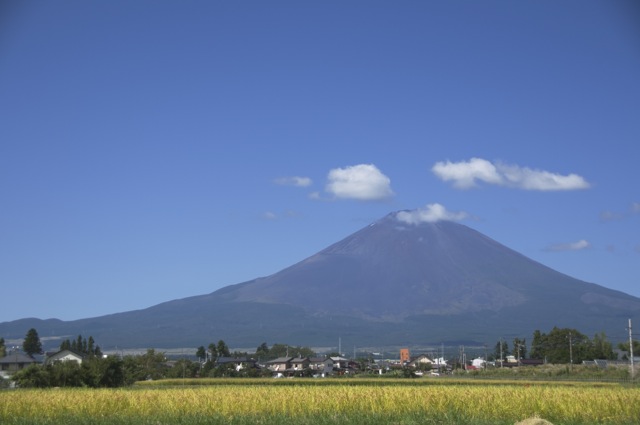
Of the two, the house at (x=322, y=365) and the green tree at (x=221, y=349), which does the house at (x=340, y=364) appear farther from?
the green tree at (x=221, y=349)

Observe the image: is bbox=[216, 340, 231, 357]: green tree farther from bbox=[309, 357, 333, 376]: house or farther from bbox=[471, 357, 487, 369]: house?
bbox=[471, 357, 487, 369]: house

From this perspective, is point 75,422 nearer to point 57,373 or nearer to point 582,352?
point 57,373

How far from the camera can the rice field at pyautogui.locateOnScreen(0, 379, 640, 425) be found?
85.5ft

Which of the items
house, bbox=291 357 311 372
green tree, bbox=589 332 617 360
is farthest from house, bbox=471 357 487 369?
house, bbox=291 357 311 372

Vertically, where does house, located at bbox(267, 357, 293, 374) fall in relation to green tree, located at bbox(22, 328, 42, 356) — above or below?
below

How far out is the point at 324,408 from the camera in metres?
29.9

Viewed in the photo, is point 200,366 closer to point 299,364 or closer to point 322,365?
point 299,364

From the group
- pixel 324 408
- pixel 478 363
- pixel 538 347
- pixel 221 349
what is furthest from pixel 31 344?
pixel 324 408

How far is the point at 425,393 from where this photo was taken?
35156 millimetres

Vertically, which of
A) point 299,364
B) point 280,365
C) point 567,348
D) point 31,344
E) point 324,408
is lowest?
point 280,365

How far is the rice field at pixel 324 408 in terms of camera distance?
26062 millimetres

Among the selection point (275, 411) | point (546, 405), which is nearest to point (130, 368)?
point (275, 411)

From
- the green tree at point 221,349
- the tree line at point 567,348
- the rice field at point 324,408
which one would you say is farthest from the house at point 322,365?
the rice field at point 324,408

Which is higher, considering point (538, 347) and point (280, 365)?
point (538, 347)
